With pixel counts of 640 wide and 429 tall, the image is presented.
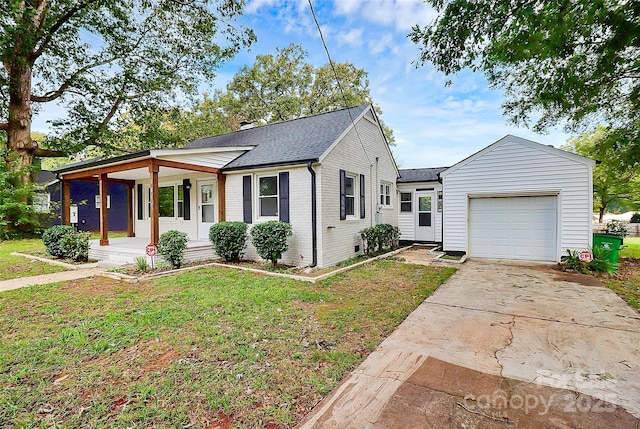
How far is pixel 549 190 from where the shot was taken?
837 cm

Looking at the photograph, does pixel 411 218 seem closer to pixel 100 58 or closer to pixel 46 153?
pixel 100 58

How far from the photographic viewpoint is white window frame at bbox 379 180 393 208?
12.4 metres

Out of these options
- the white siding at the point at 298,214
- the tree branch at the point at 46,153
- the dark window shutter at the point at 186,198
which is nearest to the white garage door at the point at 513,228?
the white siding at the point at 298,214

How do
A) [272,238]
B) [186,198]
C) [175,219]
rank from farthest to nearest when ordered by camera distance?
[175,219] → [186,198] → [272,238]

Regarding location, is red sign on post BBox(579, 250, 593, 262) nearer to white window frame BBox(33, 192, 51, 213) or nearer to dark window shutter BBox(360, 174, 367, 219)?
dark window shutter BBox(360, 174, 367, 219)

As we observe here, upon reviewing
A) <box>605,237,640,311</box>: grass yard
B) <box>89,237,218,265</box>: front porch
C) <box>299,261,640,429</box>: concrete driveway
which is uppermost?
<box>89,237,218,265</box>: front porch

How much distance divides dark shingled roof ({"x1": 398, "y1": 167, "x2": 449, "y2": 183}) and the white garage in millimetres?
3144

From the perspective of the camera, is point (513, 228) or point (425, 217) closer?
point (513, 228)

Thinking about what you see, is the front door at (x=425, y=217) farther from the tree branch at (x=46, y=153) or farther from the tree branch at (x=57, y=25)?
the tree branch at (x=46, y=153)

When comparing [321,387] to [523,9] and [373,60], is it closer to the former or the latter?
[523,9]

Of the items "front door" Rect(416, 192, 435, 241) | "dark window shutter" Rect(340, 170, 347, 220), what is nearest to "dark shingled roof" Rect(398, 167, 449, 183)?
"front door" Rect(416, 192, 435, 241)

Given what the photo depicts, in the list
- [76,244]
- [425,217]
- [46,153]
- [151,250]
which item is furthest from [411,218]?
[46,153]

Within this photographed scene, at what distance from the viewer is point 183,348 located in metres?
3.41

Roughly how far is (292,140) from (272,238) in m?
3.77
